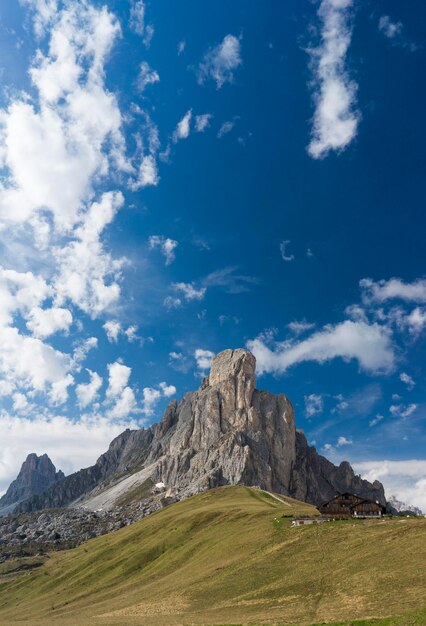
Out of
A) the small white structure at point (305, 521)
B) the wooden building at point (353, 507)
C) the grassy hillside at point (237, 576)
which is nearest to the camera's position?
the grassy hillside at point (237, 576)

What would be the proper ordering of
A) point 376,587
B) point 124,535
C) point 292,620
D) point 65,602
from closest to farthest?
1. point 292,620
2. point 376,587
3. point 65,602
4. point 124,535

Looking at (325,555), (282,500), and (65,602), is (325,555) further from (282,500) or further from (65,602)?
(282,500)

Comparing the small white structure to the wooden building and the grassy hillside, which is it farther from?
the wooden building

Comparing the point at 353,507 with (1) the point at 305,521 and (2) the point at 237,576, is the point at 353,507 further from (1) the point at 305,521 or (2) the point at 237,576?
(2) the point at 237,576

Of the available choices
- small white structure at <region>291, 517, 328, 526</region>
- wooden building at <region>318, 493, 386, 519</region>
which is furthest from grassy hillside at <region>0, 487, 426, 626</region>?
wooden building at <region>318, 493, 386, 519</region>

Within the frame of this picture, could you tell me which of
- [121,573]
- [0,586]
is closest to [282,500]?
[121,573]

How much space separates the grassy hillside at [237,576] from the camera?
47031 mm

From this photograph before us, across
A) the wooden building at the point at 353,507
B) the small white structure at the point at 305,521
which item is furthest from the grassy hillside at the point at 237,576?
the wooden building at the point at 353,507

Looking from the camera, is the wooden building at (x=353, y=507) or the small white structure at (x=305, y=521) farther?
the wooden building at (x=353, y=507)

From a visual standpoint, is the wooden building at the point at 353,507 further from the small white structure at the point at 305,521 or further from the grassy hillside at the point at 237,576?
the small white structure at the point at 305,521

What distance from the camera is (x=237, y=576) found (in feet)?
214

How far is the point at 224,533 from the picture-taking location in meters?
98.5

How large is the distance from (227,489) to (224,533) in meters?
82.5

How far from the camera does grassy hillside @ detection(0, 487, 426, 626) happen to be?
47031mm
